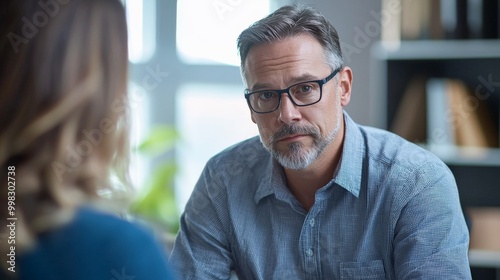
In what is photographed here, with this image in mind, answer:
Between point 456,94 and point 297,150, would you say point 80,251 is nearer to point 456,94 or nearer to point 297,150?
point 297,150

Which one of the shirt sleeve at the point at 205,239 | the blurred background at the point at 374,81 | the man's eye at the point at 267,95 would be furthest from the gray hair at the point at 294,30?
the blurred background at the point at 374,81

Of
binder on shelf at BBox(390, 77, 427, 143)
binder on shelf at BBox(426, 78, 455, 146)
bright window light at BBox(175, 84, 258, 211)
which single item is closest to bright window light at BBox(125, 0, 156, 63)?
bright window light at BBox(175, 84, 258, 211)

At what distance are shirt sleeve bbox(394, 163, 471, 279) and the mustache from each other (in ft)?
0.76

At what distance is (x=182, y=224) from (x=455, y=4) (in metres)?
1.54

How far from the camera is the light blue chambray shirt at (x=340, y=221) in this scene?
130 cm

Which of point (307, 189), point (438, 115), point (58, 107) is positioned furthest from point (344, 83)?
point (438, 115)

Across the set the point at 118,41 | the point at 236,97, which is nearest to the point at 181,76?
the point at 236,97

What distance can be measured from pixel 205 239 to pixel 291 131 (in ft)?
1.01

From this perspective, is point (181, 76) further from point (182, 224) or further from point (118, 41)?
point (118, 41)

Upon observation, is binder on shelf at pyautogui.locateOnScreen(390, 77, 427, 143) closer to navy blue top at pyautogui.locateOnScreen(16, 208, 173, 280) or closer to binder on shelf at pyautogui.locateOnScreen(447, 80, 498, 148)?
Result: binder on shelf at pyautogui.locateOnScreen(447, 80, 498, 148)

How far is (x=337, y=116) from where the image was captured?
1500mm

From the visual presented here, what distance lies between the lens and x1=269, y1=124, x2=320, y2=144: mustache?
1.43 meters

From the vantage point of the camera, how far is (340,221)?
1.42 metres

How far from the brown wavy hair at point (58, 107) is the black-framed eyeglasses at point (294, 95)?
28.8 inches
